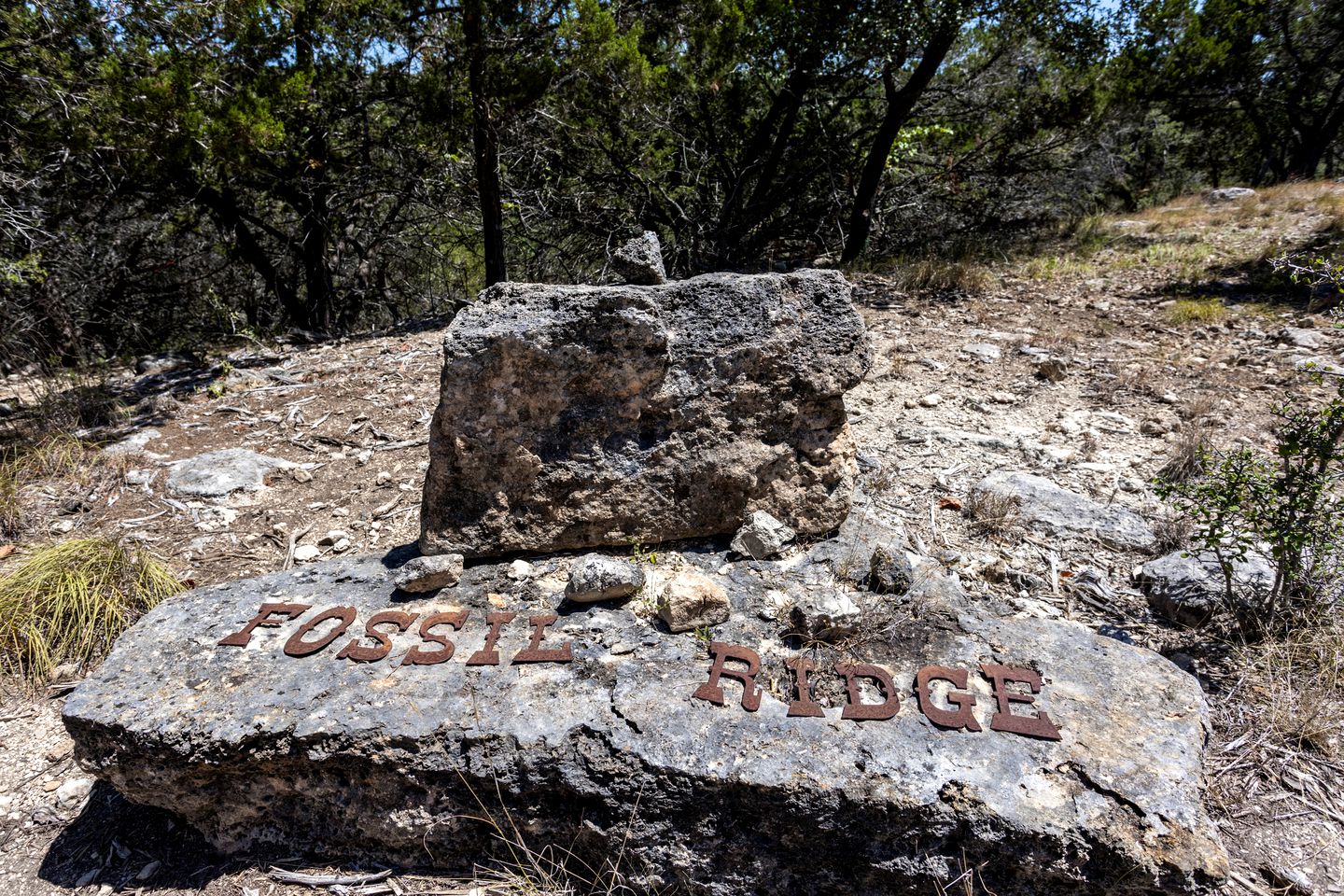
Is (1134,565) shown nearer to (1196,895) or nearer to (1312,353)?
(1196,895)

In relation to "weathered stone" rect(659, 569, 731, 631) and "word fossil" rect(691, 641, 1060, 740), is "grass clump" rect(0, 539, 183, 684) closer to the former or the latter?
"weathered stone" rect(659, 569, 731, 631)

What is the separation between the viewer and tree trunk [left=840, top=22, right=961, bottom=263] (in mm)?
8336

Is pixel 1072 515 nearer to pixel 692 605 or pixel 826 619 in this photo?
pixel 826 619

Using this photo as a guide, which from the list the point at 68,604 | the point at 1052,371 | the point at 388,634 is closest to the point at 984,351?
the point at 1052,371

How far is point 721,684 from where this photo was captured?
2.80m

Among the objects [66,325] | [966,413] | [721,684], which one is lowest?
[721,684]

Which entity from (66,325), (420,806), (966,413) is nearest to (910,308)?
(966,413)

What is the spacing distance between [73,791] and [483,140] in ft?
21.4

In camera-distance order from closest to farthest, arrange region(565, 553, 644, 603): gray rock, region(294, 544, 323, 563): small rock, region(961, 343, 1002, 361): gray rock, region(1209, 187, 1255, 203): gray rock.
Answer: region(565, 553, 644, 603): gray rock < region(294, 544, 323, 563): small rock < region(961, 343, 1002, 361): gray rock < region(1209, 187, 1255, 203): gray rock

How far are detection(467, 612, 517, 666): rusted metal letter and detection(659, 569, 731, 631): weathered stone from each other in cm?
69

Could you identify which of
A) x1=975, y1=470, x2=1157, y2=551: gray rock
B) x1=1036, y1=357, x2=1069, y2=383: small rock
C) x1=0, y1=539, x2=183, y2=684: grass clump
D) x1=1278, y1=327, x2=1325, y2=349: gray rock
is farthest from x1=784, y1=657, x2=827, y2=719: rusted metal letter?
x1=1278, y1=327, x2=1325, y2=349: gray rock

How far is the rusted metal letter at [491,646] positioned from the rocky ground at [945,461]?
0.74m

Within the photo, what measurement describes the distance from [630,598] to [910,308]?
18.2 feet

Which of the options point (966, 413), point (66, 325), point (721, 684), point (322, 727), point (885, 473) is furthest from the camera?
point (66, 325)
